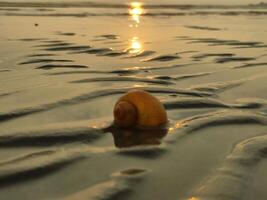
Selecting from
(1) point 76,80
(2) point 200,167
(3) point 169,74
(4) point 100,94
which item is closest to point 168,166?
(2) point 200,167

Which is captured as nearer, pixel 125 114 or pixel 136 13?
pixel 125 114

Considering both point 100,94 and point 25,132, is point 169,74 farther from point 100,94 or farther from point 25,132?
point 25,132

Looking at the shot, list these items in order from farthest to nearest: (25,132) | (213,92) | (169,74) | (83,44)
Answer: (83,44) < (169,74) < (213,92) < (25,132)

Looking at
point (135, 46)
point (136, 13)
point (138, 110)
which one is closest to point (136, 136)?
point (138, 110)

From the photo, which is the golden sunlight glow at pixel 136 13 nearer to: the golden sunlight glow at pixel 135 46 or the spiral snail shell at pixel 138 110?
the golden sunlight glow at pixel 135 46

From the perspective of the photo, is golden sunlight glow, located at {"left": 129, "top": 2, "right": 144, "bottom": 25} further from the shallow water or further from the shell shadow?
the shell shadow

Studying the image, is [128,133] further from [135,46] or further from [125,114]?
[135,46]
